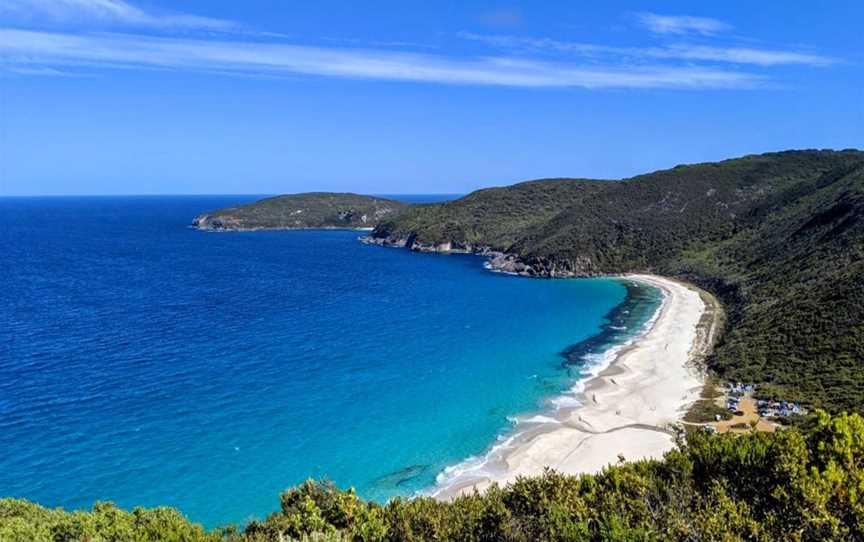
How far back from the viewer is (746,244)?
354 feet

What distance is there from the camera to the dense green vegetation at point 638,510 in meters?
17.7

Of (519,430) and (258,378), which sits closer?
(519,430)

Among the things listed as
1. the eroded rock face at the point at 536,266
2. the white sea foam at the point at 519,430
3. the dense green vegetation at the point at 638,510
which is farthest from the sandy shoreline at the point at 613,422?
the eroded rock face at the point at 536,266

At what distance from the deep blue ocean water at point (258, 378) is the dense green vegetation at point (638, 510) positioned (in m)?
14.7

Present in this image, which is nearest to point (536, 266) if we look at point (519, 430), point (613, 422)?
point (613, 422)

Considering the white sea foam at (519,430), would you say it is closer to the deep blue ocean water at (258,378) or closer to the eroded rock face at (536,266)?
the deep blue ocean water at (258,378)

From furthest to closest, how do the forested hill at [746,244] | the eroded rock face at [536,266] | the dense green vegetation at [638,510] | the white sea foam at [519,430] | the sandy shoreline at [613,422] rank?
the eroded rock face at [536,266] → the forested hill at [746,244] → the sandy shoreline at [613,422] → the white sea foam at [519,430] → the dense green vegetation at [638,510]

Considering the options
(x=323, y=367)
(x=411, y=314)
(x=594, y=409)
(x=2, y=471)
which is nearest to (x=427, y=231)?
(x=411, y=314)

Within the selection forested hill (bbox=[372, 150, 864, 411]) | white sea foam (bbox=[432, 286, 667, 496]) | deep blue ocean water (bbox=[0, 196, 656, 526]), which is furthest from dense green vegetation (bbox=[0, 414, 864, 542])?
forested hill (bbox=[372, 150, 864, 411])

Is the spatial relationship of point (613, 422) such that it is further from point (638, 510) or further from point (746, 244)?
point (746, 244)

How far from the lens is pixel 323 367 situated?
6328cm

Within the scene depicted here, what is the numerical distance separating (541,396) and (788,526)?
38763 millimetres

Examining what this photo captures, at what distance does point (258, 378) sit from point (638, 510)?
153 feet

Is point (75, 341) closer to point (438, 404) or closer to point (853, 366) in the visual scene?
point (438, 404)
